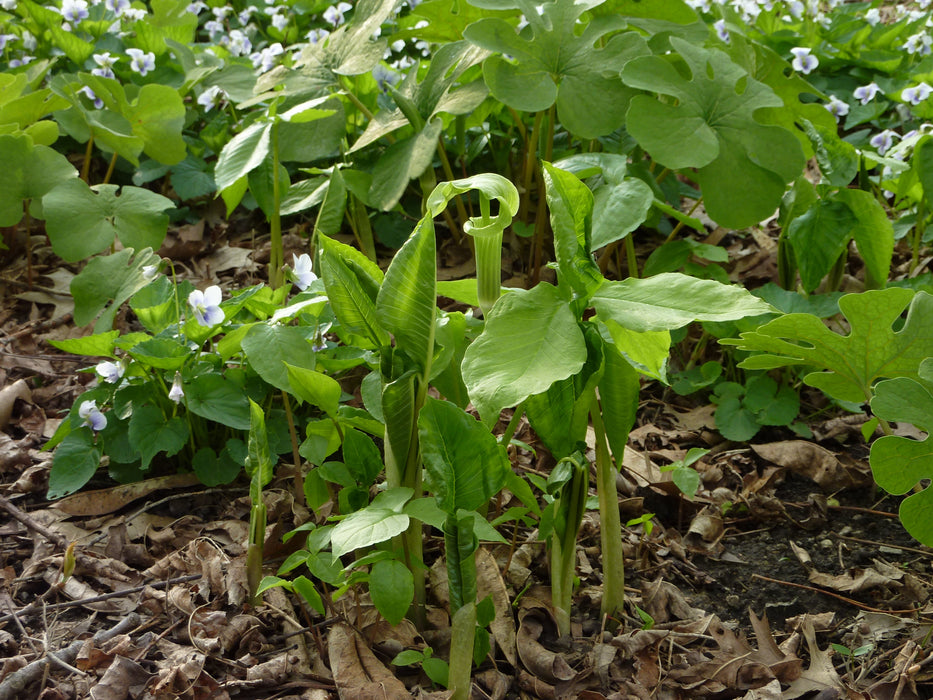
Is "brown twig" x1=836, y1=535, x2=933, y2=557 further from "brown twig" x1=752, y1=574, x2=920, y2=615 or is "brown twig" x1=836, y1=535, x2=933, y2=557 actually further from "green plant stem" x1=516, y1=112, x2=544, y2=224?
"green plant stem" x1=516, y1=112, x2=544, y2=224

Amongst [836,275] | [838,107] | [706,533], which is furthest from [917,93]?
[706,533]

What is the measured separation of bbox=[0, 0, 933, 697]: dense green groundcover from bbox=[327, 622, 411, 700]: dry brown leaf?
3.6 inches

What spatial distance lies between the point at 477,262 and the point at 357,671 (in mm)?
674

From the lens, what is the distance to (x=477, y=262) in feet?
3.94

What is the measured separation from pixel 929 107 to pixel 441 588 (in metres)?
2.13

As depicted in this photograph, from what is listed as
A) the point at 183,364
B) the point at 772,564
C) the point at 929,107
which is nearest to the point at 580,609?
the point at 772,564

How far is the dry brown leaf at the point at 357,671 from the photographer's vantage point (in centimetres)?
127

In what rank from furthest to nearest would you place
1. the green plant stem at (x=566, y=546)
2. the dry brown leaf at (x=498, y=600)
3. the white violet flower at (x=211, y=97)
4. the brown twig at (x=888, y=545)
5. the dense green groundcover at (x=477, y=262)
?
1. the white violet flower at (x=211, y=97)
2. the brown twig at (x=888, y=545)
3. the dry brown leaf at (x=498, y=600)
4. the green plant stem at (x=566, y=546)
5. the dense green groundcover at (x=477, y=262)

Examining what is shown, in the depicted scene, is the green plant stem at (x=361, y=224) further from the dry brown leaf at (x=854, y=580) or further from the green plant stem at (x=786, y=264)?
the dry brown leaf at (x=854, y=580)

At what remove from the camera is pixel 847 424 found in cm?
200

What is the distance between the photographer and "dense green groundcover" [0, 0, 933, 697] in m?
1.14

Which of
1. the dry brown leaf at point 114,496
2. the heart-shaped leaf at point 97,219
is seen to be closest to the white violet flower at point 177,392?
the dry brown leaf at point 114,496

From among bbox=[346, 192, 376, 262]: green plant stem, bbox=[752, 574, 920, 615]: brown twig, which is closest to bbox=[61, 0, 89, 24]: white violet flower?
bbox=[346, 192, 376, 262]: green plant stem

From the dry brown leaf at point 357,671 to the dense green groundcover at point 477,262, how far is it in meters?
0.09
